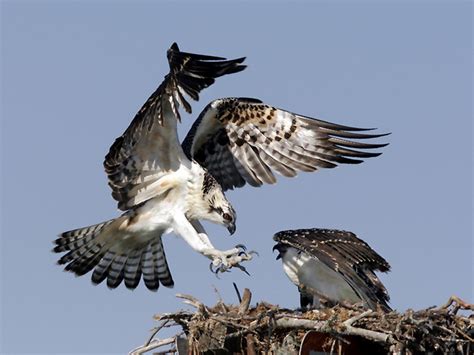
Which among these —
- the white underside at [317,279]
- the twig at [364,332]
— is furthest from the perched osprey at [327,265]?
the twig at [364,332]

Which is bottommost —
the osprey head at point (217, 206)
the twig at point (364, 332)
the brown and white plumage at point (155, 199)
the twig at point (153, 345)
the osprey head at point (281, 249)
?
the twig at point (364, 332)

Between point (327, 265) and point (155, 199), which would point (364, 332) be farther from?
point (155, 199)

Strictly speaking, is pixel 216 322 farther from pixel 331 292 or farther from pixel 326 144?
pixel 326 144

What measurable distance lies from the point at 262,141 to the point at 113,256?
2.20m

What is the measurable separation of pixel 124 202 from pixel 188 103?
5.92ft

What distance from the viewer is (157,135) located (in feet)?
46.9

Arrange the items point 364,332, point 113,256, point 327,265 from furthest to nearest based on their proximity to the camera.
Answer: point 113,256 < point 327,265 < point 364,332

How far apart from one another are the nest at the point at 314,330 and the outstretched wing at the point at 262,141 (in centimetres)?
213

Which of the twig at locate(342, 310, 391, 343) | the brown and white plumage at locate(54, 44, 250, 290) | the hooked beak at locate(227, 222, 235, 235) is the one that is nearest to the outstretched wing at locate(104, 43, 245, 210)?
the brown and white plumage at locate(54, 44, 250, 290)

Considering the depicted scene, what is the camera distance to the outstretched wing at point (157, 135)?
13383mm

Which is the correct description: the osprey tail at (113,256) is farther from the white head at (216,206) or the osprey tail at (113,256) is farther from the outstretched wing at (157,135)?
the white head at (216,206)

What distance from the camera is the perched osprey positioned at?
14.0m

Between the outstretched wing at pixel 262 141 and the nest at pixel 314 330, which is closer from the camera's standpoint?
the nest at pixel 314 330

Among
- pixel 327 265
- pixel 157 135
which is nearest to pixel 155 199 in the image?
pixel 157 135
